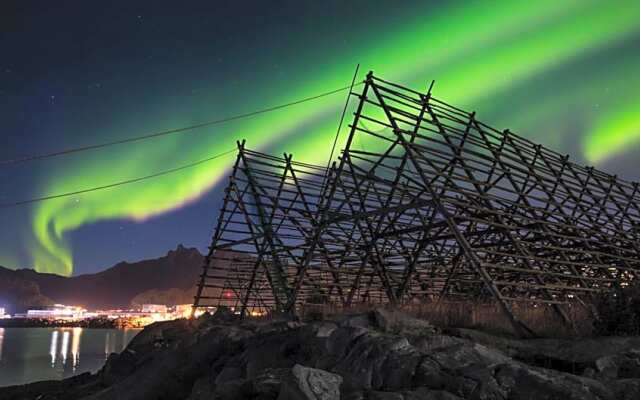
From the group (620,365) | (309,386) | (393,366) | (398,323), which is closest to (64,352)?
(398,323)

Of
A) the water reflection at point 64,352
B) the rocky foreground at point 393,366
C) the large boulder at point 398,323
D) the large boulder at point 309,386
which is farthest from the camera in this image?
the water reflection at point 64,352

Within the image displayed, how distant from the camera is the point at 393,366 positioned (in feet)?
27.5

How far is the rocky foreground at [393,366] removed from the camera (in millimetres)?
7164

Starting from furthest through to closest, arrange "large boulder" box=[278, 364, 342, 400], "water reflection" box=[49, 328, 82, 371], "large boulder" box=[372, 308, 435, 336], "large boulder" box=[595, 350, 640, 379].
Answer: "water reflection" box=[49, 328, 82, 371]
"large boulder" box=[372, 308, 435, 336]
"large boulder" box=[595, 350, 640, 379]
"large boulder" box=[278, 364, 342, 400]

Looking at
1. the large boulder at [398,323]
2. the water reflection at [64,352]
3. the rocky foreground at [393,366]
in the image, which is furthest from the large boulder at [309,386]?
the water reflection at [64,352]

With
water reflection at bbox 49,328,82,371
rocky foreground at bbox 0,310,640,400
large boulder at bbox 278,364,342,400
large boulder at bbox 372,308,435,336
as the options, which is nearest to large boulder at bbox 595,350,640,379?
rocky foreground at bbox 0,310,640,400

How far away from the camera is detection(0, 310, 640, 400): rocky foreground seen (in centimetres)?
716

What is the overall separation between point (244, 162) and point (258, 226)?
305 cm

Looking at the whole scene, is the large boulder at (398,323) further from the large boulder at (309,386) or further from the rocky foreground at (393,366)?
the large boulder at (309,386)

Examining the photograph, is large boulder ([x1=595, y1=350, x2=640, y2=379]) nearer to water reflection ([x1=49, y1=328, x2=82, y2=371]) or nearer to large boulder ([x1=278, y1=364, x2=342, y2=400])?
Answer: large boulder ([x1=278, y1=364, x2=342, y2=400])

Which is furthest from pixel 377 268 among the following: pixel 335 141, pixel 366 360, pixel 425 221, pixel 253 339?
pixel 366 360

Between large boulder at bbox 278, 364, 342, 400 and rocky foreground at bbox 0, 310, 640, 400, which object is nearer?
rocky foreground at bbox 0, 310, 640, 400

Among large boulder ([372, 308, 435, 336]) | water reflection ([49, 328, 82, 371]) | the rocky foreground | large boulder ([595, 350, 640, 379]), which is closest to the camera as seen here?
the rocky foreground

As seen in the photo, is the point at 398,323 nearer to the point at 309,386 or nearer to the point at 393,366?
the point at 393,366
